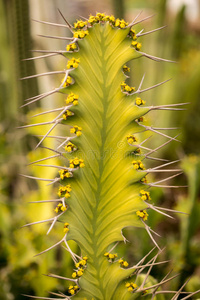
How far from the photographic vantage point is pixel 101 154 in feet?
2.94

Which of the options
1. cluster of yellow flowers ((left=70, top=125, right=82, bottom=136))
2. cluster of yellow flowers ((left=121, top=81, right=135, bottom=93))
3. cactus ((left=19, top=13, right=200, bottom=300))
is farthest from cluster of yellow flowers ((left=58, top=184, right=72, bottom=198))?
cluster of yellow flowers ((left=121, top=81, right=135, bottom=93))

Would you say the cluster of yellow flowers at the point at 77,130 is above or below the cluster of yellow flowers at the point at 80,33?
below

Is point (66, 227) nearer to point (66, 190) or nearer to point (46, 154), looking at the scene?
point (66, 190)

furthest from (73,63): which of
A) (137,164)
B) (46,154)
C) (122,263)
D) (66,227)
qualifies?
(46,154)

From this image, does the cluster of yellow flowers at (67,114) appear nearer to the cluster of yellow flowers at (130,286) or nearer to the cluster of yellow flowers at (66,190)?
the cluster of yellow flowers at (66,190)

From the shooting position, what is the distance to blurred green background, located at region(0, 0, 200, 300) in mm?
1586

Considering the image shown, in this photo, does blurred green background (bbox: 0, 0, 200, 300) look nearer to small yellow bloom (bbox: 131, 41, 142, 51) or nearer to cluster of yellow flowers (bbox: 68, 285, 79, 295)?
small yellow bloom (bbox: 131, 41, 142, 51)

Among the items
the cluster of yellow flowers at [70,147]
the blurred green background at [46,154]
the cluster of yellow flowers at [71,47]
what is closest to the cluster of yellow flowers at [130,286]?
the blurred green background at [46,154]

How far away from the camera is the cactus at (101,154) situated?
86 centimetres

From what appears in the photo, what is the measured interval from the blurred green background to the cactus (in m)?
0.10

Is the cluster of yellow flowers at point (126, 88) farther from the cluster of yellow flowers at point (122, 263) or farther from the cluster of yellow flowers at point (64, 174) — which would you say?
the cluster of yellow flowers at point (122, 263)

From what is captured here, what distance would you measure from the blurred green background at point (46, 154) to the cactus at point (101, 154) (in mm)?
102

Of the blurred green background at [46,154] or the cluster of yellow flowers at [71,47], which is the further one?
the blurred green background at [46,154]

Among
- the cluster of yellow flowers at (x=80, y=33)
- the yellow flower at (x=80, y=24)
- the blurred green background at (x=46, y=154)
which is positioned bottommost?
the blurred green background at (x=46, y=154)
